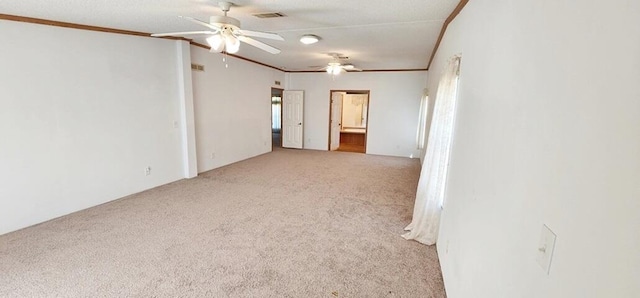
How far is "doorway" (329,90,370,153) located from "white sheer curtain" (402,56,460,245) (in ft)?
17.0

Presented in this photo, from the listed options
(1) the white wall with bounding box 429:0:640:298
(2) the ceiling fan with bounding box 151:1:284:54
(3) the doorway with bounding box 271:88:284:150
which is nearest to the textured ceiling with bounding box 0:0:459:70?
(2) the ceiling fan with bounding box 151:1:284:54

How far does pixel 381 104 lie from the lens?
794 cm

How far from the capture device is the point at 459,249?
1877 mm

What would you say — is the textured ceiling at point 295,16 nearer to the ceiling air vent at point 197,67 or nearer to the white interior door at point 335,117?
the ceiling air vent at point 197,67

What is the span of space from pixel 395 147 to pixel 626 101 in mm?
7584

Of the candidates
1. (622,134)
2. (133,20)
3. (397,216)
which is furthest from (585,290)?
(133,20)

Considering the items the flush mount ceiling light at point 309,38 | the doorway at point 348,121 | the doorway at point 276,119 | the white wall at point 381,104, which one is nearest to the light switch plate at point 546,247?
the flush mount ceiling light at point 309,38

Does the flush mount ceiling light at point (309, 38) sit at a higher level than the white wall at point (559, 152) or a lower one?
higher

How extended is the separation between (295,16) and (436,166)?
2.23m

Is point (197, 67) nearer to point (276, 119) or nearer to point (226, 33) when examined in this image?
point (226, 33)

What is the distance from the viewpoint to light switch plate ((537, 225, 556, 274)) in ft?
2.64

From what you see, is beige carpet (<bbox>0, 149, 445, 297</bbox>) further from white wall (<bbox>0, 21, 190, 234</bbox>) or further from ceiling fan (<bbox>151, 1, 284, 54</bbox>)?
ceiling fan (<bbox>151, 1, 284, 54</bbox>)

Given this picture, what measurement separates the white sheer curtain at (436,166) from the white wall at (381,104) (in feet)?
16.1

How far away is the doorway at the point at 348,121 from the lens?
8500 millimetres
